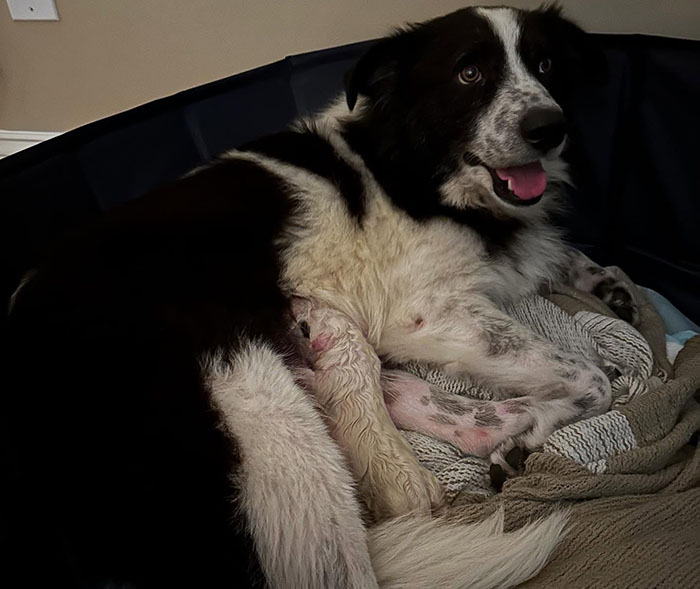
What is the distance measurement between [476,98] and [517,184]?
0.24 m

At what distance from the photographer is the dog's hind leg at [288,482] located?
3.57ft

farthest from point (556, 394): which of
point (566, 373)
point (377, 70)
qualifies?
point (377, 70)

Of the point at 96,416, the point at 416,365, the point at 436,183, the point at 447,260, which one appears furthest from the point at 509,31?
the point at 96,416

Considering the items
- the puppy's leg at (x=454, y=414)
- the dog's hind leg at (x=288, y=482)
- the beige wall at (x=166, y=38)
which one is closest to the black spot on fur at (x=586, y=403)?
the puppy's leg at (x=454, y=414)

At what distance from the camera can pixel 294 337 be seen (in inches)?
60.7

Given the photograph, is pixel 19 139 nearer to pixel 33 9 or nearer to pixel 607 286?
pixel 33 9

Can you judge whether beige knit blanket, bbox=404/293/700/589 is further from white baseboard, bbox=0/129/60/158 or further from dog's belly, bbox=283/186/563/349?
Result: white baseboard, bbox=0/129/60/158

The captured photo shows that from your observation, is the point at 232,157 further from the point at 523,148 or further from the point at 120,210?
the point at 523,148

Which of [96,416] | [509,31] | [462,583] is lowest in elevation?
[462,583]

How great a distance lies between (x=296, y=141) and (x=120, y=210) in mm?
498

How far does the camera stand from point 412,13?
7.03 feet

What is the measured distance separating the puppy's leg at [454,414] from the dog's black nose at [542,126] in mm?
608

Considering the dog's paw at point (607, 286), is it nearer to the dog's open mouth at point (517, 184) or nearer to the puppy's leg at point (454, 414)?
the dog's open mouth at point (517, 184)

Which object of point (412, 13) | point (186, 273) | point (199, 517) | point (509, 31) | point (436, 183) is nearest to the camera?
point (199, 517)
